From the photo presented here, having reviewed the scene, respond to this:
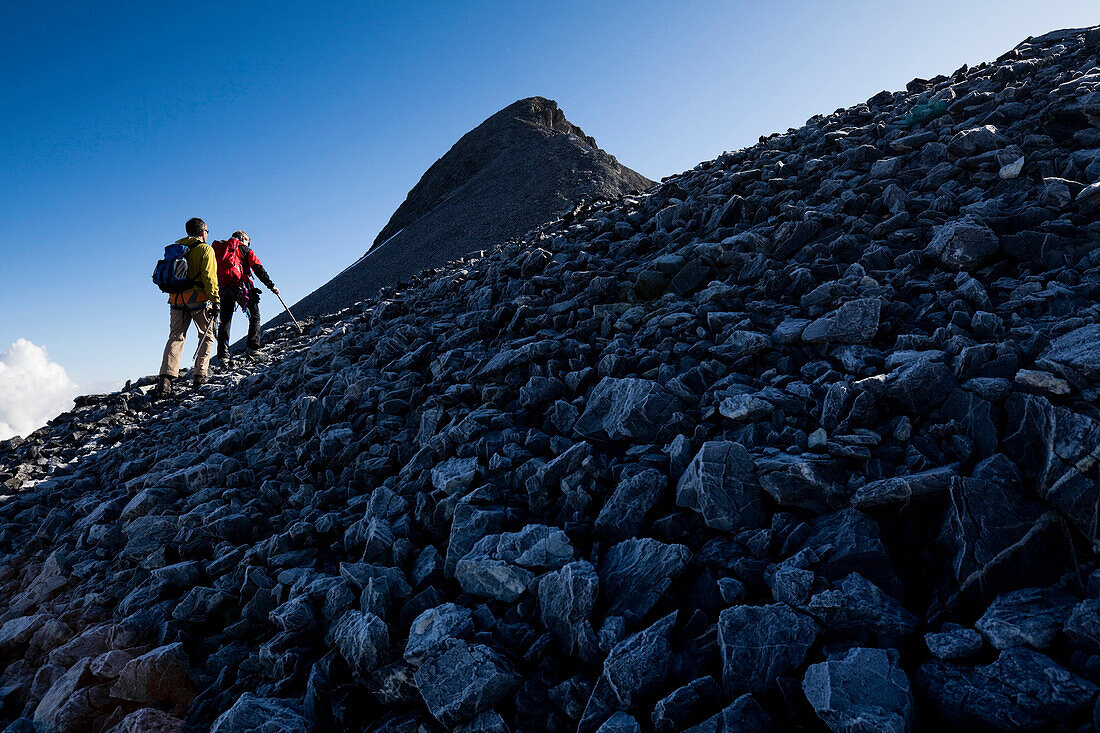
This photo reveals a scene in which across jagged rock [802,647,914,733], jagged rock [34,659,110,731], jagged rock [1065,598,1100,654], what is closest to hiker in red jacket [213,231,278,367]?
jagged rock [34,659,110,731]

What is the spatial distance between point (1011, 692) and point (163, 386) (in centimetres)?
1471

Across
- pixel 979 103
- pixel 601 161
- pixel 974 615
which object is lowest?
pixel 974 615

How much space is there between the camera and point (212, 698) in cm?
363

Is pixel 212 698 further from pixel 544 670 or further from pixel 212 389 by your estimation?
pixel 212 389

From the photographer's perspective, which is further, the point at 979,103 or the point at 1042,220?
the point at 979,103

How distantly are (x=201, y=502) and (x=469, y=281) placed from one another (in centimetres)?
520

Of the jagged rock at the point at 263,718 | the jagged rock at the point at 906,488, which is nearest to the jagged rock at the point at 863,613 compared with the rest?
the jagged rock at the point at 906,488

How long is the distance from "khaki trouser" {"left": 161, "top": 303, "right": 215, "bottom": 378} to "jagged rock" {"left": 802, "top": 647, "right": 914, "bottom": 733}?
43.4 feet

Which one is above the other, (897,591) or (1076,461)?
(1076,461)

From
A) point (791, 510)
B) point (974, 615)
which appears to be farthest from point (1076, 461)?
point (791, 510)

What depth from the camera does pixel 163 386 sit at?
12172mm

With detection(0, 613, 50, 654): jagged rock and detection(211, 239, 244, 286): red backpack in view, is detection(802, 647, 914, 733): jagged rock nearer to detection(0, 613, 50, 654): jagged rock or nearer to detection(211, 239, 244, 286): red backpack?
detection(0, 613, 50, 654): jagged rock

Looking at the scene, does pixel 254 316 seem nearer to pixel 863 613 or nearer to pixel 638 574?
pixel 638 574

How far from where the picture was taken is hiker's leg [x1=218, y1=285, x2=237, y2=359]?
1314 cm
